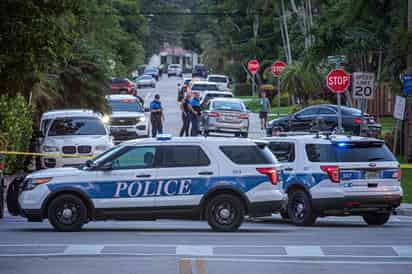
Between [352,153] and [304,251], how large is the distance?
5121 mm

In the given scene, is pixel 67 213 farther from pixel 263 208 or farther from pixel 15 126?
pixel 15 126

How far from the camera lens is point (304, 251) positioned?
52.2 feet

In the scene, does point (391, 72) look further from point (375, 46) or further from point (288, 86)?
point (288, 86)

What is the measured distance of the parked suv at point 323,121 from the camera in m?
41.2

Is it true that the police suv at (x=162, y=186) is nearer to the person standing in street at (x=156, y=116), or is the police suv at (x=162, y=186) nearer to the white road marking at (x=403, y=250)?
the white road marking at (x=403, y=250)

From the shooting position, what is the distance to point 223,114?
4331 cm

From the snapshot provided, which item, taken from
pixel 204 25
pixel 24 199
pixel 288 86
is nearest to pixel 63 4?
pixel 24 199

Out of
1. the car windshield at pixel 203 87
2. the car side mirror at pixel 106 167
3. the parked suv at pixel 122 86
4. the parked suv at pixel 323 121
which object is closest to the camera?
the car side mirror at pixel 106 167

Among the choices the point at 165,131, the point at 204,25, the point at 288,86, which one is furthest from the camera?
the point at 204,25

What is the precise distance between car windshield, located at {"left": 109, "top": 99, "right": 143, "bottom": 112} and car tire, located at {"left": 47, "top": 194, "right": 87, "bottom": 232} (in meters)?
22.7

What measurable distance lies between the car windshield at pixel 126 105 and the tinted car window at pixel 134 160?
22.5 meters

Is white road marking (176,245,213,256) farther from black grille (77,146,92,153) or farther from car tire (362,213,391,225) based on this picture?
black grille (77,146,92,153)

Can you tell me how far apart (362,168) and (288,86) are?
37448 mm

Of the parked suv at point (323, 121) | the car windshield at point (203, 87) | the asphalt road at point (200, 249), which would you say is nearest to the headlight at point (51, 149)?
the asphalt road at point (200, 249)
